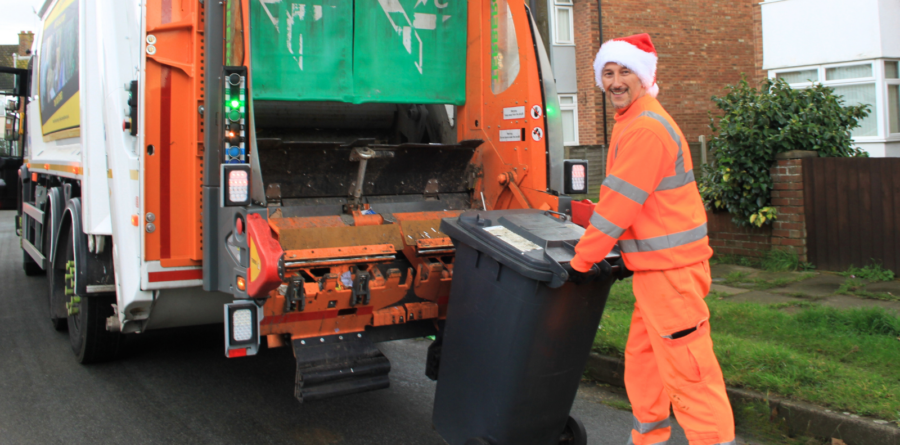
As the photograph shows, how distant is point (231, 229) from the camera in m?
3.18

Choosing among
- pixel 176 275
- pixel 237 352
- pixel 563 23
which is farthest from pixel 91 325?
pixel 563 23

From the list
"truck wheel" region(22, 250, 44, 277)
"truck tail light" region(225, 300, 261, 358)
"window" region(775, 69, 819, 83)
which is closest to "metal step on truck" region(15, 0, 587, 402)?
"truck tail light" region(225, 300, 261, 358)

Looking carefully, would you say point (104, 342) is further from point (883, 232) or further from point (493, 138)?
point (883, 232)

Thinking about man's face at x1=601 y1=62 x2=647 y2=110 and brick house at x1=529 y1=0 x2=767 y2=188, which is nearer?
man's face at x1=601 y1=62 x2=647 y2=110

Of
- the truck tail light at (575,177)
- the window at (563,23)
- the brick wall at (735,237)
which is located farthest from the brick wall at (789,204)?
the window at (563,23)

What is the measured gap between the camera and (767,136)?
7.07 m

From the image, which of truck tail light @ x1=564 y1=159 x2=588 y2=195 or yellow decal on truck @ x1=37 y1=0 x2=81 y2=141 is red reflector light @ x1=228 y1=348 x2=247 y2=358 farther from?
yellow decal on truck @ x1=37 y1=0 x2=81 y2=141

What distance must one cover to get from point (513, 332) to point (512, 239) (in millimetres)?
371

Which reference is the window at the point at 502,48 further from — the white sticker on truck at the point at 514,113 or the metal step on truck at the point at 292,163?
the white sticker on truck at the point at 514,113

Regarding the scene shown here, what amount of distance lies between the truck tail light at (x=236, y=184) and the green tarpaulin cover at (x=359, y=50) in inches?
43.0

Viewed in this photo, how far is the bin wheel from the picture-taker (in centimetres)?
312

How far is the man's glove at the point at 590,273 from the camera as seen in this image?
2.65m

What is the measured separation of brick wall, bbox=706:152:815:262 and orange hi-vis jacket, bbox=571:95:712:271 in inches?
193

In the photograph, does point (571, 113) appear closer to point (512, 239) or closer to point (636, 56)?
point (636, 56)
